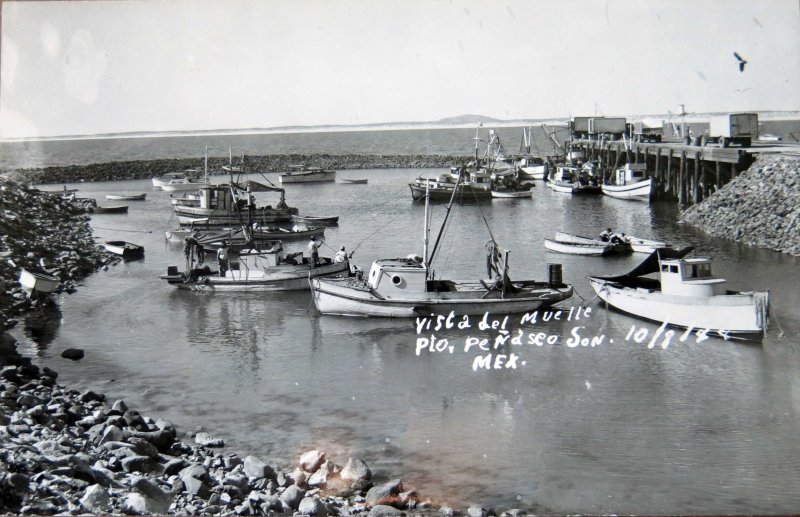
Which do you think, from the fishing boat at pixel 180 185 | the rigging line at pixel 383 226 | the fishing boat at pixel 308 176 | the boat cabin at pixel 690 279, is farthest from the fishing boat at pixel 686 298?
the fishing boat at pixel 308 176

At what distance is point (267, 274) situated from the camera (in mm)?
23953

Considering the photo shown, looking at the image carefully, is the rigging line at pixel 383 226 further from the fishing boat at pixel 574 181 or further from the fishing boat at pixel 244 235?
the fishing boat at pixel 574 181

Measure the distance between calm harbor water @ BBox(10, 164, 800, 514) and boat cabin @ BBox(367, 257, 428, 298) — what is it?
82 centimetres

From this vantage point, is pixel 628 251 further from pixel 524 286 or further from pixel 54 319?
pixel 54 319

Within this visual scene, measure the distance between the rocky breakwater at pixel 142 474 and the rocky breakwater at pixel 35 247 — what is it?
25.8 feet

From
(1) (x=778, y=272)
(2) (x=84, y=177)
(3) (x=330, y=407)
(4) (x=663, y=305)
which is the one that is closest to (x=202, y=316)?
(3) (x=330, y=407)

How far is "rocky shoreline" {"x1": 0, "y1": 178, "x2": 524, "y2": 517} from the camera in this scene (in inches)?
338

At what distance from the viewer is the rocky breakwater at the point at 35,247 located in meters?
20.2

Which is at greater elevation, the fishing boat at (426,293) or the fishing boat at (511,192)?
the fishing boat at (511,192)

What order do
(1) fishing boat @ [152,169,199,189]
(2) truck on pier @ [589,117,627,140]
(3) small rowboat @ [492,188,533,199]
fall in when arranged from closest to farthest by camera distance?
(3) small rowboat @ [492,188,533,199] → (2) truck on pier @ [589,117,627,140] → (1) fishing boat @ [152,169,199,189]

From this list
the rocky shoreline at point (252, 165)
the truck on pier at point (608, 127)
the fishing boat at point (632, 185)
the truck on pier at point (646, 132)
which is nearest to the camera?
the fishing boat at point (632, 185)

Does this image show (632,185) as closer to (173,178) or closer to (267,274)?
(267,274)

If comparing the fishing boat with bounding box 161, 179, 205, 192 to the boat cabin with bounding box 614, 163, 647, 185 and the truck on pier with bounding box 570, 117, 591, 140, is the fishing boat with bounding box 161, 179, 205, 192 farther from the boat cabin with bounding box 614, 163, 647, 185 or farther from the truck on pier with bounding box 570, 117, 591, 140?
the boat cabin with bounding box 614, 163, 647, 185

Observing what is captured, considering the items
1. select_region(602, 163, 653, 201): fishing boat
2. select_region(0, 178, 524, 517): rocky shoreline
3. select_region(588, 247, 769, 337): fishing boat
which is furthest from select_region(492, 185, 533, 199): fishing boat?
select_region(0, 178, 524, 517): rocky shoreline
